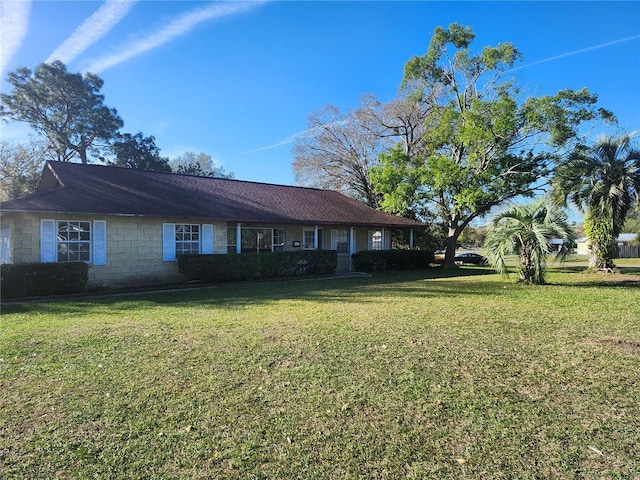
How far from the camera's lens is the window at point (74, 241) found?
11885 millimetres

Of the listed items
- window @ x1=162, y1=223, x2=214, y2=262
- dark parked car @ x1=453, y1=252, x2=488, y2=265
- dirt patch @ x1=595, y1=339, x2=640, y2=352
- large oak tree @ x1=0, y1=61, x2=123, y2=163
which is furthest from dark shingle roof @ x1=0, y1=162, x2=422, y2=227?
large oak tree @ x1=0, y1=61, x2=123, y2=163

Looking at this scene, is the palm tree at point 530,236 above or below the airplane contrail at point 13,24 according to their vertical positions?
below

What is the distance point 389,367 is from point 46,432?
336cm

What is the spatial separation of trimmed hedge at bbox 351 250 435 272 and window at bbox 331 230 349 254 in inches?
40.8

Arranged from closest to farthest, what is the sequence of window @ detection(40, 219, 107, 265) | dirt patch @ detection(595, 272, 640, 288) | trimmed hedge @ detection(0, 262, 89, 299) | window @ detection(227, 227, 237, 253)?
trimmed hedge @ detection(0, 262, 89, 299)
window @ detection(40, 219, 107, 265)
dirt patch @ detection(595, 272, 640, 288)
window @ detection(227, 227, 237, 253)

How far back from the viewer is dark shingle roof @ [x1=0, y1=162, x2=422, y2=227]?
12.1 m

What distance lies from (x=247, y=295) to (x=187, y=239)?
5.16m

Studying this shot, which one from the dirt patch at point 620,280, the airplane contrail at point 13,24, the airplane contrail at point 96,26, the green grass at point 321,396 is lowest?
the green grass at point 321,396

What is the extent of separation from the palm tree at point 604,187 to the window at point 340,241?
978 centimetres

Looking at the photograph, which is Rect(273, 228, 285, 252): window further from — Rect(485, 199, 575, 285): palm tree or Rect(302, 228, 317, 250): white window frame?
Rect(485, 199, 575, 285): palm tree

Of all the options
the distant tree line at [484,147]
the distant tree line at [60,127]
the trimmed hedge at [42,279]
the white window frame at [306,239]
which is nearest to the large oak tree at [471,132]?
the distant tree line at [484,147]

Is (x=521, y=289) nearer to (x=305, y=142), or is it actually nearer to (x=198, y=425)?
(x=198, y=425)

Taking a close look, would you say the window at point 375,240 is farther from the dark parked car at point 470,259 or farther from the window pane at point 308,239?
the dark parked car at point 470,259

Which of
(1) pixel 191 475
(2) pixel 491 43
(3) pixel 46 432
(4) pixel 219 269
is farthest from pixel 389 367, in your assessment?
(2) pixel 491 43
